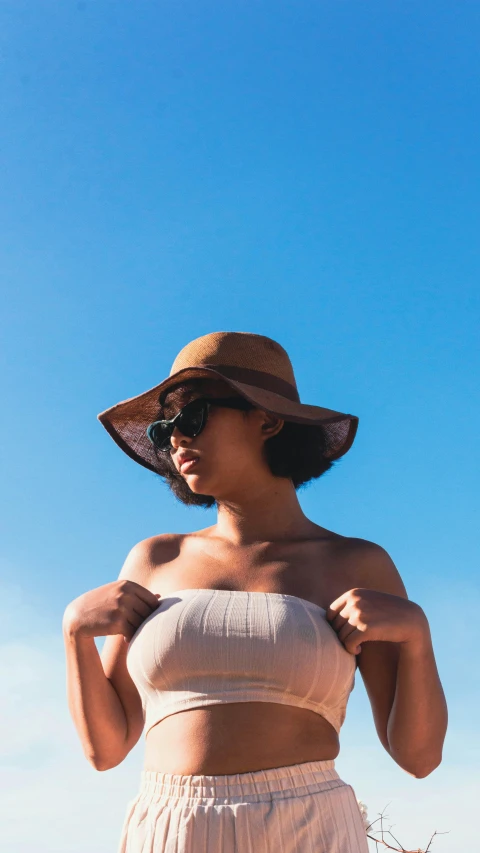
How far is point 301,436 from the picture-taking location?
332cm

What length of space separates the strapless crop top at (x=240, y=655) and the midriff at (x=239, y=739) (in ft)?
0.09

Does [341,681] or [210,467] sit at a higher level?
[210,467]

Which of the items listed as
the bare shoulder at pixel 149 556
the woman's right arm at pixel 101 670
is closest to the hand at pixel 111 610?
the woman's right arm at pixel 101 670

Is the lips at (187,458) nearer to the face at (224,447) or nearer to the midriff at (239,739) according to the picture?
the face at (224,447)

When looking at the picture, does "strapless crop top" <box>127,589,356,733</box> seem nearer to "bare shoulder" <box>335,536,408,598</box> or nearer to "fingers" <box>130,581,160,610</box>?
"fingers" <box>130,581,160,610</box>

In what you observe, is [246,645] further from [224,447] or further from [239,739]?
[224,447]

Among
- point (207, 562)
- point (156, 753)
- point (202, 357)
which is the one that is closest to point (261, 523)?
point (207, 562)

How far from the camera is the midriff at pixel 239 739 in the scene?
252 centimetres

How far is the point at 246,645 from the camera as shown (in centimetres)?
258

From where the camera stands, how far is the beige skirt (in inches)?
96.2

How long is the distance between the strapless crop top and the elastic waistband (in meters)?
0.18

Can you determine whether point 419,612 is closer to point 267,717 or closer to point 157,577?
point 267,717

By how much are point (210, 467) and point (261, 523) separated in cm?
30

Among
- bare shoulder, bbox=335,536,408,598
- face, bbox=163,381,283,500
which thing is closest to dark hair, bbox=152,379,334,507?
face, bbox=163,381,283,500
